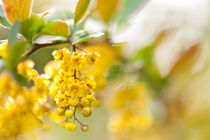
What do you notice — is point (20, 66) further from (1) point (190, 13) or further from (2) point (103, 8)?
(1) point (190, 13)

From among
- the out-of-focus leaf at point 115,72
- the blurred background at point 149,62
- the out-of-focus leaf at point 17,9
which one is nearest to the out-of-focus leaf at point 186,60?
the blurred background at point 149,62

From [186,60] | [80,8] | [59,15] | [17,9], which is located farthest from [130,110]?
[17,9]

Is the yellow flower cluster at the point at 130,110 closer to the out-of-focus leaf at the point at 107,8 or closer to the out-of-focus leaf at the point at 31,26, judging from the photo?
the out-of-focus leaf at the point at 107,8

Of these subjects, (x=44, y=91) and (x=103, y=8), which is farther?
(x=103, y=8)

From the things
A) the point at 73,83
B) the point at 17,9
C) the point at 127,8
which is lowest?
the point at 73,83

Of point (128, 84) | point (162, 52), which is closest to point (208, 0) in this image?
point (162, 52)

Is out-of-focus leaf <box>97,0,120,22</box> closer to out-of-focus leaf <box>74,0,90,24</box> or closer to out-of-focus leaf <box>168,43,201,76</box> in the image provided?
out-of-focus leaf <box>74,0,90,24</box>

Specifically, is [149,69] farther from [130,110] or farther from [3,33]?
[3,33]
